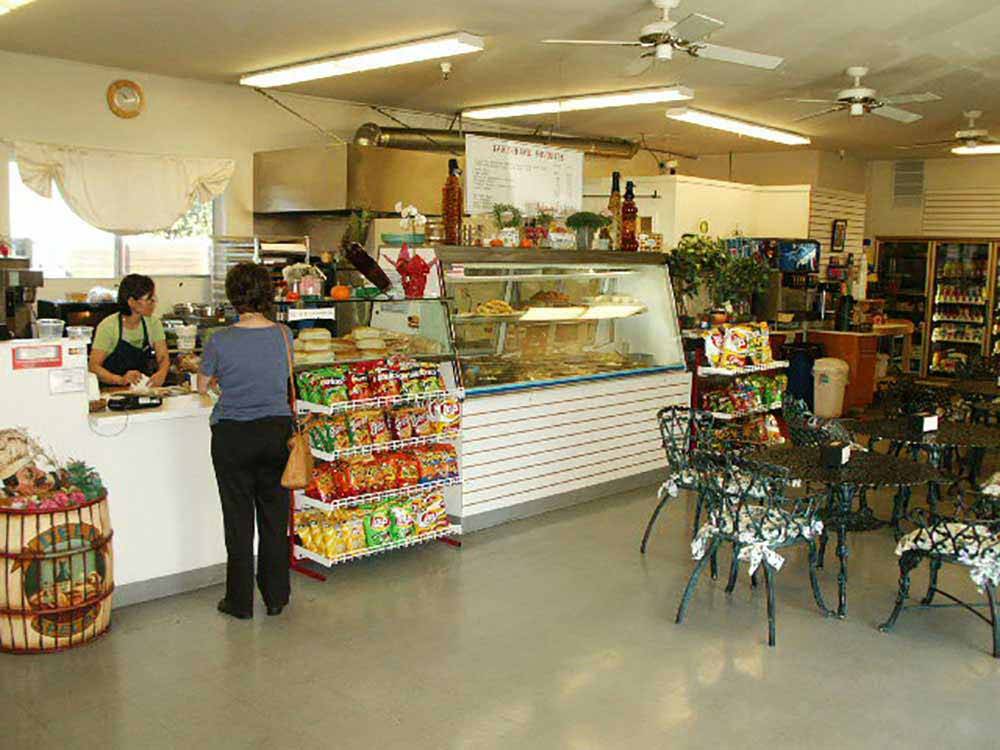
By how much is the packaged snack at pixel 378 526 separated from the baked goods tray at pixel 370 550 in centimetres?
3

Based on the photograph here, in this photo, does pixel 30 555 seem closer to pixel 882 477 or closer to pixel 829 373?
pixel 882 477

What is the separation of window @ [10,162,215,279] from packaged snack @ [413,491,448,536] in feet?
14.0

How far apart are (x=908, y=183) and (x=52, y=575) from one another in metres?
13.3

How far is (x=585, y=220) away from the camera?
293 inches

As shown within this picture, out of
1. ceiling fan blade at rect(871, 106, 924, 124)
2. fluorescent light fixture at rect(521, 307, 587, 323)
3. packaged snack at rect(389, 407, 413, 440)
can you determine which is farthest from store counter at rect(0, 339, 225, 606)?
ceiling fan blade at rect(871, 106, 924, 124)

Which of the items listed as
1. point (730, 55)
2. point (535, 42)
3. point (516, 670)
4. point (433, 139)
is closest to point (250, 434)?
point (516, 670)

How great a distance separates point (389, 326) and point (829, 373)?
6496 mm

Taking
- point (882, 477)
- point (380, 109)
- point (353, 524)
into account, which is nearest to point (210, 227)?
point (380, 109)

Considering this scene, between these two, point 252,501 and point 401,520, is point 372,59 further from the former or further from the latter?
point 252,501

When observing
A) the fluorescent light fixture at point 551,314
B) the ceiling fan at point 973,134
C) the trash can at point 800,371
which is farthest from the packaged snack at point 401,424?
the ceiling fan at point 973,134

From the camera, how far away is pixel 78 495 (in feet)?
14.8

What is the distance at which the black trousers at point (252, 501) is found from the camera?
15.9 feet

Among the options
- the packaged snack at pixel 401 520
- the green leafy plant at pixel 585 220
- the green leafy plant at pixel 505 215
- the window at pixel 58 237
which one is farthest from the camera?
the window at pixel 58 237

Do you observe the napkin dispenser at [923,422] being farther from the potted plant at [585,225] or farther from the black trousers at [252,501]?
the black trousers at [252,501]
